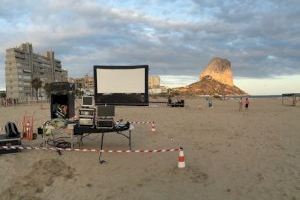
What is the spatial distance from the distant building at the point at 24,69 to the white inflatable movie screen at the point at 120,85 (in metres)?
109

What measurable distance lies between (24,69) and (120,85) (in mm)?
135400

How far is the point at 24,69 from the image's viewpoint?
14525cm

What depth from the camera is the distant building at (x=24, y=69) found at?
13738cm

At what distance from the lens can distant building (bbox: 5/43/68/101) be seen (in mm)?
137375

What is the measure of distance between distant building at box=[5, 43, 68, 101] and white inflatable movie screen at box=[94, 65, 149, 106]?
109 metres

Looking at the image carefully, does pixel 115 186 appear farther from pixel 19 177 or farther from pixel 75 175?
pixel 19 177

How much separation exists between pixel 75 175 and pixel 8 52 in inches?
5758

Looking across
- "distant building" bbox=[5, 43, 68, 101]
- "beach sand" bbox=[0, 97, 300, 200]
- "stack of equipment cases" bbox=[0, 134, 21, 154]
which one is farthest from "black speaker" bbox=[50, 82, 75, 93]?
"distant building" bbox=[5, 43, 68, 101]

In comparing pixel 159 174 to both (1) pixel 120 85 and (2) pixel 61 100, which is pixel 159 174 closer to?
(2) pixel 61 100

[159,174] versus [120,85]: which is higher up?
[120,85]

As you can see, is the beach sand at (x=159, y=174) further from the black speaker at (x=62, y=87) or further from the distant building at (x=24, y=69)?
the distant building at (x=24, y=69)

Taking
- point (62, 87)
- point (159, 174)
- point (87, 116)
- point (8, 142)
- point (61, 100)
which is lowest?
point (159, 174)

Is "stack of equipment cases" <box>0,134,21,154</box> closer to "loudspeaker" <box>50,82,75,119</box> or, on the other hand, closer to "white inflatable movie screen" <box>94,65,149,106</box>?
"loudspeaker" <box>50,82,75,119</box>

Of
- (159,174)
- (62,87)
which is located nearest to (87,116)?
(159,174)
